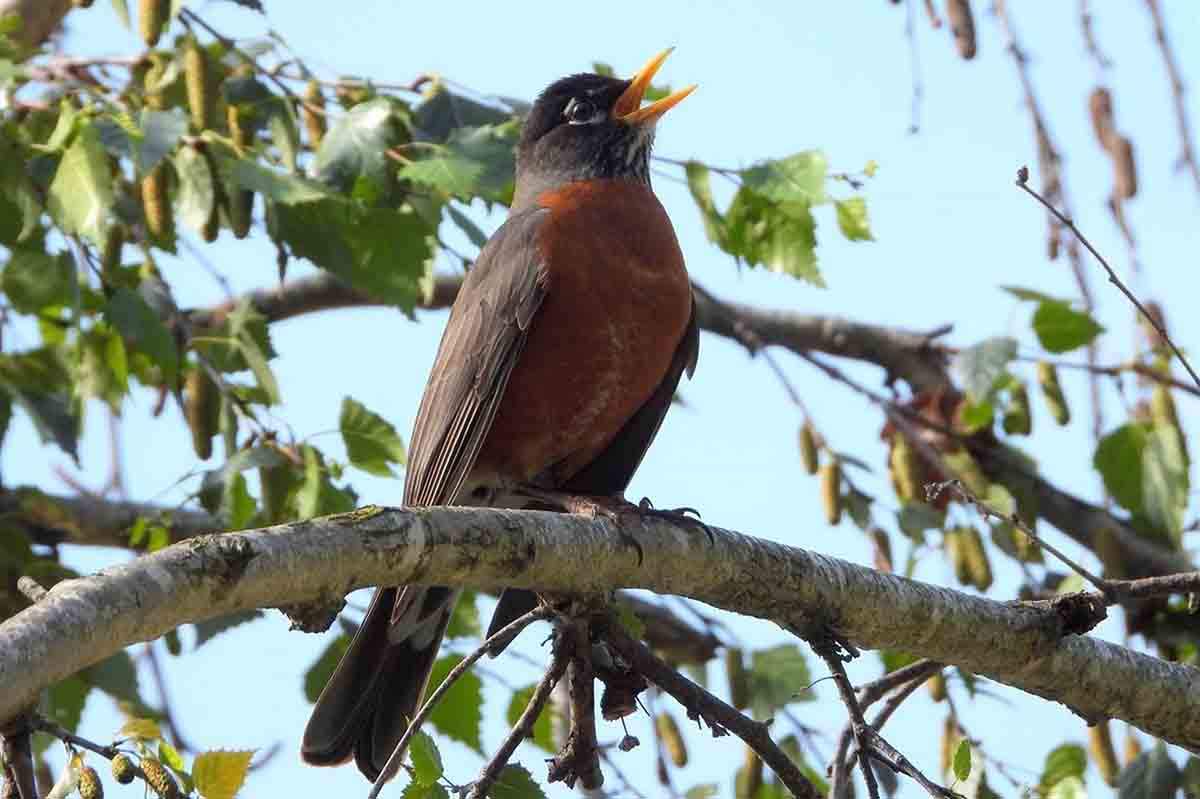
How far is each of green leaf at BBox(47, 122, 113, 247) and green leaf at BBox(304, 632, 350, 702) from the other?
1.16m

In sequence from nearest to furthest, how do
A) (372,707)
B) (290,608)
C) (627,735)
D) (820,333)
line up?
Answer: (290,608) → (627,735) → (372,707) → (820,333)

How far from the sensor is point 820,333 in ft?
20.9

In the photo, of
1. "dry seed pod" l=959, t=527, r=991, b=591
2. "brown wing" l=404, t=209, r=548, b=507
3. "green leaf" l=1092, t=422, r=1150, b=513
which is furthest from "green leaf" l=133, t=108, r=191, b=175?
"green leaf" l=1092, t=422, r=1150, b=513

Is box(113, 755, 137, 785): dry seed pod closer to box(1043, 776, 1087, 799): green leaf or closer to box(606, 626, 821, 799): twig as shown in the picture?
box(606, 626, 821, 799): twig

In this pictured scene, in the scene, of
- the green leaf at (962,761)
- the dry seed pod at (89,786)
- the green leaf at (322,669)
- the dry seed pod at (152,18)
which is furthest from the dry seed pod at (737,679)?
→ the dry seed pod at (89,786)

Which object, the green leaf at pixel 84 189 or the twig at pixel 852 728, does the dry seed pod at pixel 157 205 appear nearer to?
the green leaf at pixel 84 189

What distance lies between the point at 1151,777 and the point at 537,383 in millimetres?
1672

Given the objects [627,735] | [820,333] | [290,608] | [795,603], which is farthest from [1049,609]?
[820,333]

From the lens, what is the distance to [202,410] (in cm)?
434

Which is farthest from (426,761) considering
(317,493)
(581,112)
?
(581,112)

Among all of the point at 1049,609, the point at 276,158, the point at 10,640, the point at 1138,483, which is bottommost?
the point at 10,640

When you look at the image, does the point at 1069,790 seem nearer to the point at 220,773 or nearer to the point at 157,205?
the point at 220,773

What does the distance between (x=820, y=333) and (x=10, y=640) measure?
4678 millimetres

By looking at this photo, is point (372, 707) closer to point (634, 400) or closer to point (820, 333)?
point (634, 400)
